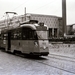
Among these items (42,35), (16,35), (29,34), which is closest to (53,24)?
(16,35)

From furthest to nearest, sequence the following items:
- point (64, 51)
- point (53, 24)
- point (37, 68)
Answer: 1. point (53, 24)
2. point (64, 51)
3. point (37, 68)

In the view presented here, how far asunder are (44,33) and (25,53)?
2449mm

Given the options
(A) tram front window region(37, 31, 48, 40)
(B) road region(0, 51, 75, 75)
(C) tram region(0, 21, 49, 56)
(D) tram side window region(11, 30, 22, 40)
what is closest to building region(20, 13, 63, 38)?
(D) tram side window region(11, 30, 22, 40)

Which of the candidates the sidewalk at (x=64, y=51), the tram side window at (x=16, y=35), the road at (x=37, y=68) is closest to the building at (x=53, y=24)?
the sidewalk at (x=64, y=51)

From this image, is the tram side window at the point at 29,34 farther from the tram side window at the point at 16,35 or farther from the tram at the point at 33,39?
the tram side window at the point at 16,35

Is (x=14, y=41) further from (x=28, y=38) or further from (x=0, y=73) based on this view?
(x=0, y=73)

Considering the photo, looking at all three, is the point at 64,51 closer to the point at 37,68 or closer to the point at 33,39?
the point at 33,39

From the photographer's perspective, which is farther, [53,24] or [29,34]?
[53,24]

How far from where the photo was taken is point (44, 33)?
57.1 feet

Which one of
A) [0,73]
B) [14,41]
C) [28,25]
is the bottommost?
[0,73]

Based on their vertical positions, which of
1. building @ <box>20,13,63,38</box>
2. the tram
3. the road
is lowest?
the road

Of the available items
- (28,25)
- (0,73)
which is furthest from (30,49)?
(0,73)

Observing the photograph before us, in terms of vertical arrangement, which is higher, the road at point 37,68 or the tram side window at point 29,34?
the tram side window at point 29,34

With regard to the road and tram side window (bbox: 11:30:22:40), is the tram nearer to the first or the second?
tram side window (bbox: 11:30:22:40)
